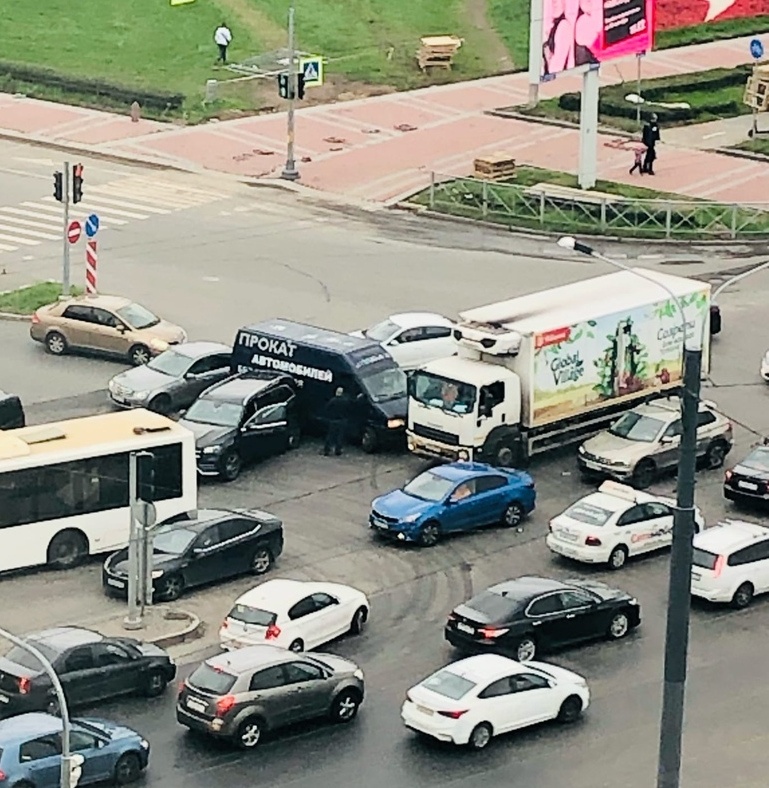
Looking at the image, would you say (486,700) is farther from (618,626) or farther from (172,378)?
(172,378)

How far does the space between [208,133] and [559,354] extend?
110 feet

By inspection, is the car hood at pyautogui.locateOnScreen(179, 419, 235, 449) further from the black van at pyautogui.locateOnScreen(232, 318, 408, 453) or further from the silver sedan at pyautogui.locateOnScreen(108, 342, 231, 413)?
the silver sedan at pyautogui.locateOnScreen(108, 342, 231, 413)

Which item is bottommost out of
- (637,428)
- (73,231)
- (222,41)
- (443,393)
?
(637,428)

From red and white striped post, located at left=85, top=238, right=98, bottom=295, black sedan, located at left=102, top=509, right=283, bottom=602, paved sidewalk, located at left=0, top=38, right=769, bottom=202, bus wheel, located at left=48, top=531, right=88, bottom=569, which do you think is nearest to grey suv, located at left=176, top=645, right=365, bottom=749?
black sedan, located at left=102, top=509, right=283, bottom=602

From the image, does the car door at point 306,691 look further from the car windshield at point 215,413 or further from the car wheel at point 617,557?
the car windshield at point 215,413

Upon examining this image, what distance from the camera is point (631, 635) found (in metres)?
38.0

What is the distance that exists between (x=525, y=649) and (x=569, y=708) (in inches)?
95.6

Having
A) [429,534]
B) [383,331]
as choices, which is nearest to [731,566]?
[429,534]

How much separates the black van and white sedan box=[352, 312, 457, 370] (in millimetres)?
2916

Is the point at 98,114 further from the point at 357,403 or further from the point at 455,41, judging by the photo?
the point at 357,403

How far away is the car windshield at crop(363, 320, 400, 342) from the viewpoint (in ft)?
170

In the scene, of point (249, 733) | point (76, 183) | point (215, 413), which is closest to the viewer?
point (249, 733)

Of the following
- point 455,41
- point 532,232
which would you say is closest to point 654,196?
point 532,232

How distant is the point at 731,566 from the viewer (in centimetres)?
3931
